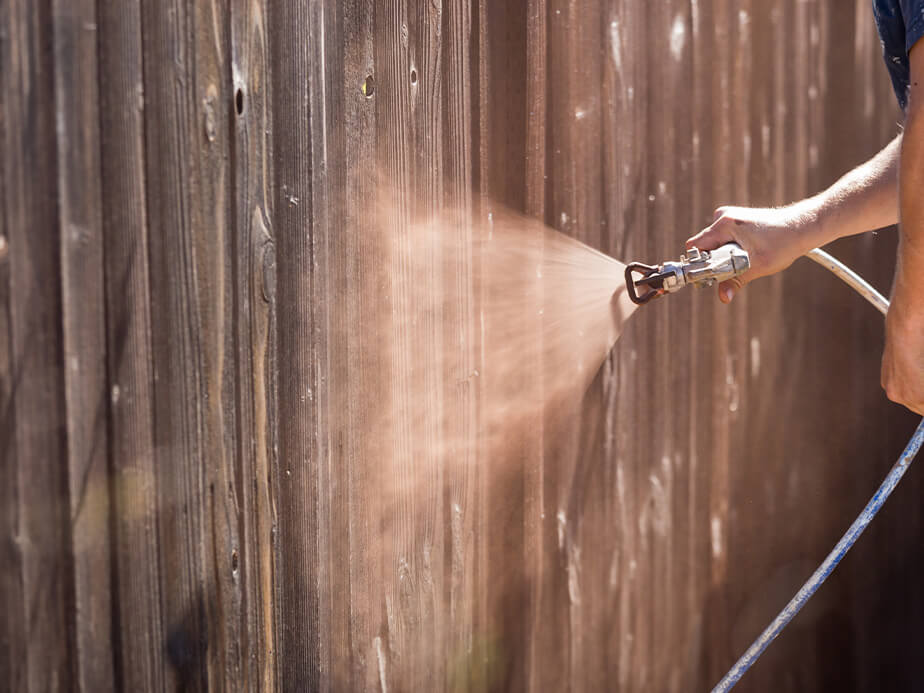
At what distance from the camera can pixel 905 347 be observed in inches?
53.6

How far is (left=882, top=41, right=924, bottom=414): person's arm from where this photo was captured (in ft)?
4.03

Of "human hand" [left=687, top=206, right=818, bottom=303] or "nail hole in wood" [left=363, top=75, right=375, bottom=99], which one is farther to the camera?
"human hand" [left=687, top=206, right=818, bottom=303]

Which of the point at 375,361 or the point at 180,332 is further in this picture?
the point at 375,361

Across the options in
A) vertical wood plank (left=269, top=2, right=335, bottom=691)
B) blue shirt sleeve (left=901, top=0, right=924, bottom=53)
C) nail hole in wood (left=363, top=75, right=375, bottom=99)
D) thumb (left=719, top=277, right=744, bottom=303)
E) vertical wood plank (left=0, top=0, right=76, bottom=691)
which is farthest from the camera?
thumb (left=719, top=277, right=744, bottom=303)

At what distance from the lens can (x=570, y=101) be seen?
6.35 ft

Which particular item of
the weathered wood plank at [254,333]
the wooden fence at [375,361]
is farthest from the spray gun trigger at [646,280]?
the weathered wood plank at [254,333]

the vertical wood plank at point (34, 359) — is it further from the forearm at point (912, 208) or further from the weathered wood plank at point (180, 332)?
the forearm at point (912, 208)

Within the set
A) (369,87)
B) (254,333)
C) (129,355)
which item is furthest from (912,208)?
(129,355)

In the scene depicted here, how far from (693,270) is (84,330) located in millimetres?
1139

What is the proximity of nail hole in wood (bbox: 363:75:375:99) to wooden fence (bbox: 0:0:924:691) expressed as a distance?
0.09ft

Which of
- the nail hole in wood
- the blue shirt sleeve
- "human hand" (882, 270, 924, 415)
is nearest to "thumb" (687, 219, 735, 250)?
"human hand" (882, 270, 924, 415)

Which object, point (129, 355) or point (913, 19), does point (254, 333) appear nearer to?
point (129, 355)

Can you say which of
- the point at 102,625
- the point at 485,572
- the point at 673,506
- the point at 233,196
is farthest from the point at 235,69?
the point at 673,506

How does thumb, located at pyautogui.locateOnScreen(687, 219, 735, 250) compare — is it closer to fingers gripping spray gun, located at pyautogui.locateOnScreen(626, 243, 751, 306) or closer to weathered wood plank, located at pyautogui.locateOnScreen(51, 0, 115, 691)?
fingers gripping spray gun, located at pyautogui.locateOnScreen(626, 243, 751, 306)
